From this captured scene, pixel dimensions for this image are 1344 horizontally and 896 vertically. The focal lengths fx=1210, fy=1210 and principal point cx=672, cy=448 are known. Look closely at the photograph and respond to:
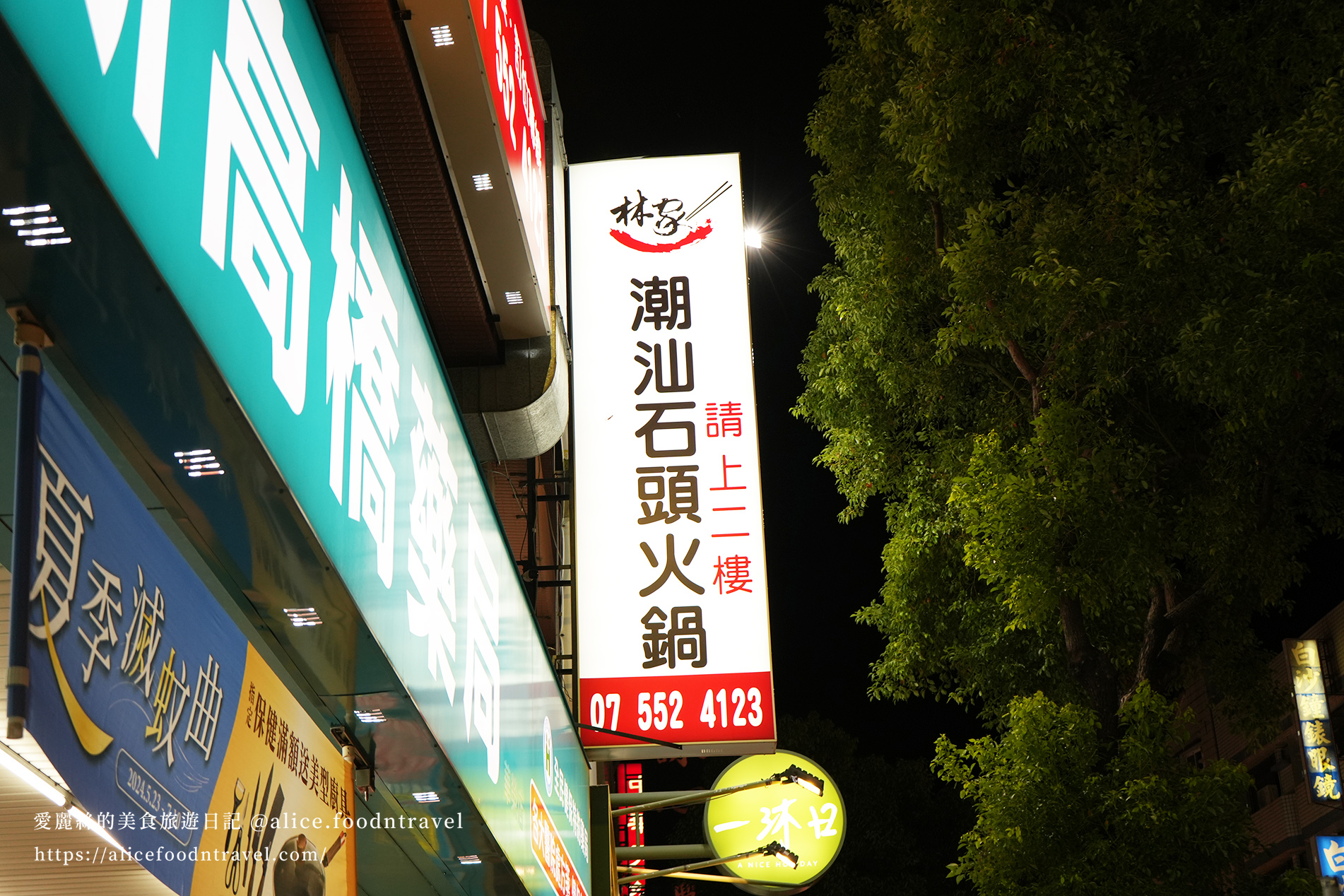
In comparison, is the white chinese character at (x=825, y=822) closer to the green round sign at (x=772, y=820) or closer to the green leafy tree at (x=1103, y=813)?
the green round sign at (x=772, y=820)

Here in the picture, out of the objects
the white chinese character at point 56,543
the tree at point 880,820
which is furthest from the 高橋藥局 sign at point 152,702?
the tree at point 880,820

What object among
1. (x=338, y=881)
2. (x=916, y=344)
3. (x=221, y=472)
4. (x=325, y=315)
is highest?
(x=916, y=344)

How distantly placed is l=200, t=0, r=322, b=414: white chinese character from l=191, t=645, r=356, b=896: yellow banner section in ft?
2.45

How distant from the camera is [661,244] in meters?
11.0

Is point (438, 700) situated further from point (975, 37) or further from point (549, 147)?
point (975, 37)

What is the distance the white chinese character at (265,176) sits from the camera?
2.41 meters

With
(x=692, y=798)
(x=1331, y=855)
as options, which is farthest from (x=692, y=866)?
(x=1331, y=855)

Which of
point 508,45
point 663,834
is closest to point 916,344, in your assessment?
point 508,45

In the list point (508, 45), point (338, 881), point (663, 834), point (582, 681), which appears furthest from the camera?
point (663, 834)

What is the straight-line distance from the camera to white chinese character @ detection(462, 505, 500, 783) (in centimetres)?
426

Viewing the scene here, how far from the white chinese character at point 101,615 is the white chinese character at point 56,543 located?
0.21ft

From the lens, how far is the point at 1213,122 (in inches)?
504

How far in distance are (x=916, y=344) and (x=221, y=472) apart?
460 inches

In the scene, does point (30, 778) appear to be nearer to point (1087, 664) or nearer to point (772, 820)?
point (772, 820)
